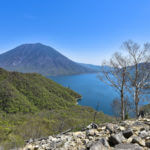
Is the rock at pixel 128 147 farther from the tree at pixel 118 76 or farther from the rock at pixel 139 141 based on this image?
the tree at pixel 118 76

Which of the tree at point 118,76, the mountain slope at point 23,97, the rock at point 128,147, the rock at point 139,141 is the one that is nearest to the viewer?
the rock at point 128,147

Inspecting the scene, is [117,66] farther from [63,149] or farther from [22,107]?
[22,107]

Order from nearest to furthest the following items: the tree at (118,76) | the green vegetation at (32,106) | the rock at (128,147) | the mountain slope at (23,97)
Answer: the rock at (128,147) < the tree at (118,76) < the green vegetation at (32,106) < the mountain slope at (23,97)

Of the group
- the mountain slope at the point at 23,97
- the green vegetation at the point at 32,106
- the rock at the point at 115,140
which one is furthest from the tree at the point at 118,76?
the mountain slope at the point at 23,97

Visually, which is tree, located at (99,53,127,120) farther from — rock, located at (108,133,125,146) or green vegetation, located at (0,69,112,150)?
green vegetation, located at (0,69,112,150)

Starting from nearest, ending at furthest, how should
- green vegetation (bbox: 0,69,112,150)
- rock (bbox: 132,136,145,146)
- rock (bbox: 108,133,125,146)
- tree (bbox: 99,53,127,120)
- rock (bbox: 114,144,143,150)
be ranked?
rock (bbox: 114,144,143,150) → rock (bbox: 132,136,145,146) → rock (bbox: 108,133,125,146) → tree (bbox: 99,53,127,120) → green vegetation (bbox: 0,69,112,150)

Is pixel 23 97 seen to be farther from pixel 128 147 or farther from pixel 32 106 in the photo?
pixel 128 147

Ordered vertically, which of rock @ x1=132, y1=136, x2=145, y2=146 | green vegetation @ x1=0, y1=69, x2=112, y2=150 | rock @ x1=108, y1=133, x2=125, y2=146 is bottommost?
green vegetation @ x1=0, y1=69, x2=112, y2=150

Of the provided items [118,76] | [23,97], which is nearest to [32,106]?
[23,97]

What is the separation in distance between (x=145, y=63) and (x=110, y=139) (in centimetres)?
736

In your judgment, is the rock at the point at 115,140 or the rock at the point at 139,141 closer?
the rock at the point at 139,141

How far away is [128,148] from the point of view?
279 centimetres

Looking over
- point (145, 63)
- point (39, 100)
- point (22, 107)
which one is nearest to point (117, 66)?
point (145, 63)

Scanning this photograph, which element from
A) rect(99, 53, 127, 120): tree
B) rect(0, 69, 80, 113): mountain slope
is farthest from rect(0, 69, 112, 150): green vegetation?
rect(99, 53, 127, 120): tree
